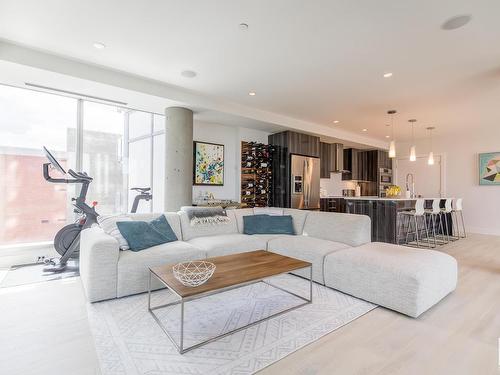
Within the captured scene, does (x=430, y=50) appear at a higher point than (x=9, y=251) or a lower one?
higher

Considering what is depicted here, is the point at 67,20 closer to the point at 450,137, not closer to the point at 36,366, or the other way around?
the point at 36,366

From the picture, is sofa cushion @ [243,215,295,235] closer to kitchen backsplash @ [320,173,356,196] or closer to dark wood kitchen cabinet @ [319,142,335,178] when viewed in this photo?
dark wood kitchen cabinet @ [319,142,335,178]

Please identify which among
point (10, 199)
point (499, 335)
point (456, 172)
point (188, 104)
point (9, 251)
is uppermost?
point (188, 104)

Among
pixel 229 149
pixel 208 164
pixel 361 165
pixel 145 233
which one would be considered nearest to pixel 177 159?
pixel 208 164

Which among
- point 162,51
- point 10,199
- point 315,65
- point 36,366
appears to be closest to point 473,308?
point 315,65

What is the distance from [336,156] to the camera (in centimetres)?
792

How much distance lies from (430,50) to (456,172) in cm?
593

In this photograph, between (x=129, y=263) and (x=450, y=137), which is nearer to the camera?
(x=129, y=263)

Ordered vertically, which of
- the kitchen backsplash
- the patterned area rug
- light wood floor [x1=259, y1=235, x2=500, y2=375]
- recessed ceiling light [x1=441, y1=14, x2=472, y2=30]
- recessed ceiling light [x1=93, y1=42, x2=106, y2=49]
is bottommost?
light wood floor [x1=259, y1=235, x2=500, y2=375]

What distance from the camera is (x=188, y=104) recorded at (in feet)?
14.5

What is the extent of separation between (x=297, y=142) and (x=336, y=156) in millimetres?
2172

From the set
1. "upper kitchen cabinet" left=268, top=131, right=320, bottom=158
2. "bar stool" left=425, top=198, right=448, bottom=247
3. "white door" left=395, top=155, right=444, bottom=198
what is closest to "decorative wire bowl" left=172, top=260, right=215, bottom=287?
"upper kitchen cabinet" left=268, top=131, right=320, bottom=158

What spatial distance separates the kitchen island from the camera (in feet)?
17.3

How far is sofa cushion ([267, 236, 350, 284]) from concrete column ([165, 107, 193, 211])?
1847 millimetres
